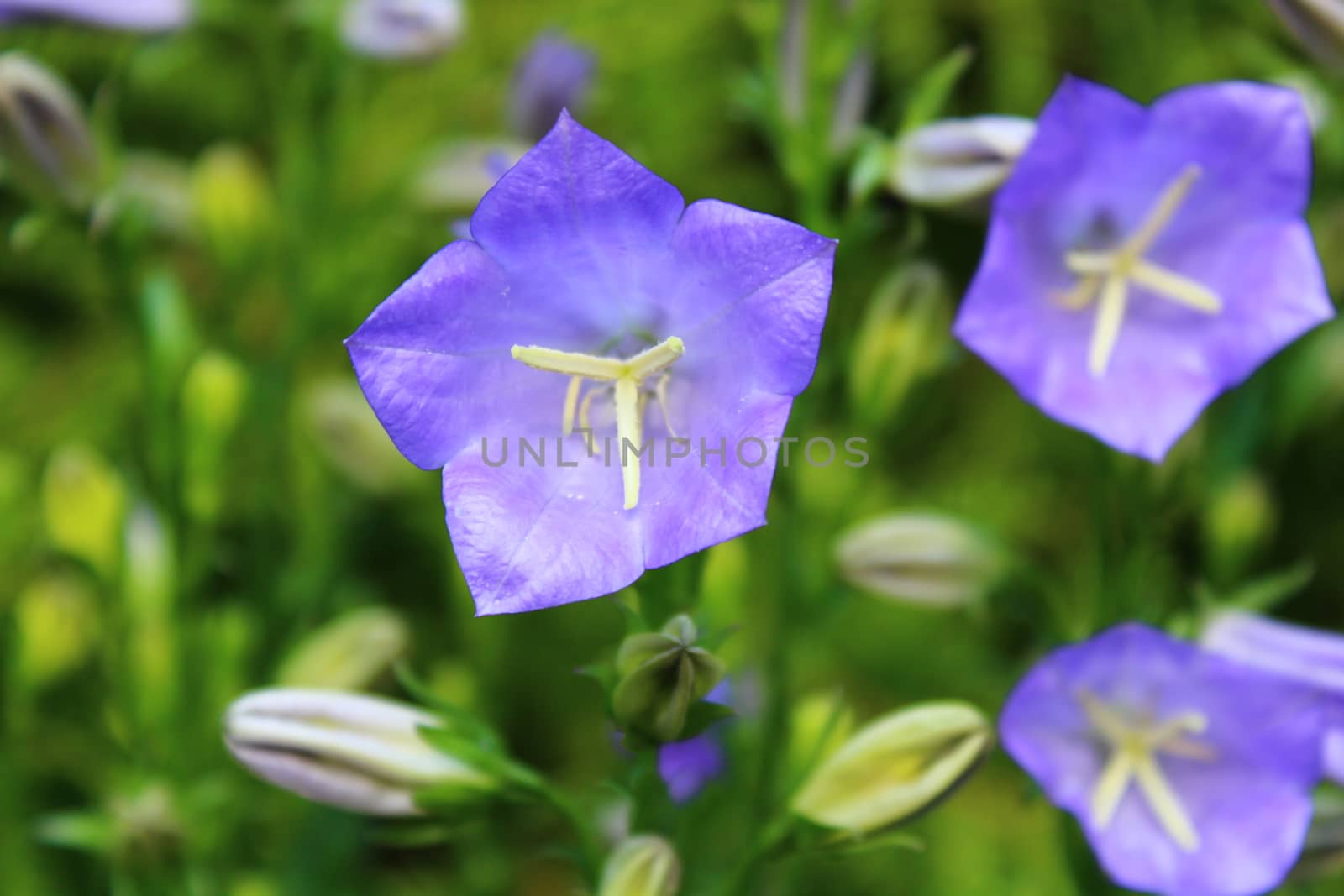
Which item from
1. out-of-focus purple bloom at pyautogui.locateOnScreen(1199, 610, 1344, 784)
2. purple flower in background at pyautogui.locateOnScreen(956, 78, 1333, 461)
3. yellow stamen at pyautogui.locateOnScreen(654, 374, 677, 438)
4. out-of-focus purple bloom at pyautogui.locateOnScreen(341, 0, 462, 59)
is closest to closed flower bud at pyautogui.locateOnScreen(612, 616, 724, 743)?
yellow stamen at pyautogui.locateOnScreen(654, 374, 677, 438)

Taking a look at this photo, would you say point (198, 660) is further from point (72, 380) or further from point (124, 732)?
point (72, 380)

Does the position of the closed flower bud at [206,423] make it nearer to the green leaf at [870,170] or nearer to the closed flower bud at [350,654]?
the closed flower bud at [350,654]

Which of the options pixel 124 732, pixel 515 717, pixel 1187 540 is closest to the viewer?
pixel 124 732

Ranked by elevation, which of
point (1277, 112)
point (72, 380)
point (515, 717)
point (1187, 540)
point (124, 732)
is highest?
point (1277, 112)

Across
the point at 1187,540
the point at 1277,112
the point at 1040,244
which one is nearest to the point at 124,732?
the point at 1040,244

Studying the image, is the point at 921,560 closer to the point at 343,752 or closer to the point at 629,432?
the point at 629,432

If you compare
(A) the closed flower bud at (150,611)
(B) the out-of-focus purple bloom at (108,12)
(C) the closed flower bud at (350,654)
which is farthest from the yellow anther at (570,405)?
(B) the out-of-focus purple bloom at (108,12)

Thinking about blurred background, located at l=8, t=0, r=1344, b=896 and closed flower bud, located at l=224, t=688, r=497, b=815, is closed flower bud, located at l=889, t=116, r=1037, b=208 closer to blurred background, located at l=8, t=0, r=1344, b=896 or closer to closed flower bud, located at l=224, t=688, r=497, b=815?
blurred background, located at l=8, t=0, r=1344, b=896
